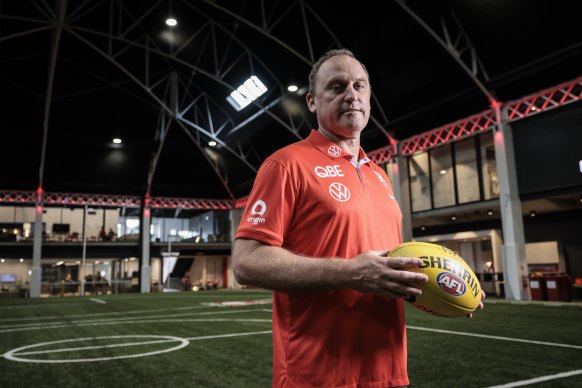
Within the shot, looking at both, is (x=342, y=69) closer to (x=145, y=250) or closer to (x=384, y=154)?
(x=384, y=154)

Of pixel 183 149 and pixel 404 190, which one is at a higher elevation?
pixel 183 149

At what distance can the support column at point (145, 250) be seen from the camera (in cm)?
3462

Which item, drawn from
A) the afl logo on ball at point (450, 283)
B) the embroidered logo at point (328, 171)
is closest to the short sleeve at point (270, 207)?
the embroidered logo at point (328, 171)

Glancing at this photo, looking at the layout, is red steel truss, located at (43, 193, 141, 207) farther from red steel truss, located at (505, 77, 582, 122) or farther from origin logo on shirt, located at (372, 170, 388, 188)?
origin logo on shirt, located at (372, 170, 388, 188)

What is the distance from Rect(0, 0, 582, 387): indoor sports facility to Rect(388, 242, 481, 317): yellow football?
18.7 inches

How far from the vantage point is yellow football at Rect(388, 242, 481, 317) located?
1835 millimetres

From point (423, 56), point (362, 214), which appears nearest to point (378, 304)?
point (362, 214)

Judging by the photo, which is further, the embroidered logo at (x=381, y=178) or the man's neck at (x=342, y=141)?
the embroidered logo at (x=381, y=178)

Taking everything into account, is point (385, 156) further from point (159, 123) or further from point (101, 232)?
point (101, 232)

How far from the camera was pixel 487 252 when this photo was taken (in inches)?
985

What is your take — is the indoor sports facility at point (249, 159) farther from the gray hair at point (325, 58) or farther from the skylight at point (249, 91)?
the gray hair at point (325, 58)

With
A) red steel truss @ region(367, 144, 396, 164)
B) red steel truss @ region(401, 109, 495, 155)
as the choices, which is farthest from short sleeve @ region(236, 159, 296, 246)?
red steel truss @ region(367, 144, 396, 164)

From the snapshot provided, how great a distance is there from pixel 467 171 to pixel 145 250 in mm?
24060

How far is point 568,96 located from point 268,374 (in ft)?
51.4
